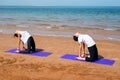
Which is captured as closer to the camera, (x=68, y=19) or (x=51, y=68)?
(x=51, y=68)

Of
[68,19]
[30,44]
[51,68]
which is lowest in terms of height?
[51,68]

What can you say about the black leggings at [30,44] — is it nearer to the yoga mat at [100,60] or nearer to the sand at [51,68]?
the sand at [51,68]

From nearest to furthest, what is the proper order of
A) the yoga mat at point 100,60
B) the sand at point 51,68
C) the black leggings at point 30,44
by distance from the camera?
the sand at point 51,68
the yoga mat at point 100,60
the black leggings at point 30,44

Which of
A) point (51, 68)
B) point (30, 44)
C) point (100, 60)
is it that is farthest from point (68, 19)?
point (51, 68)

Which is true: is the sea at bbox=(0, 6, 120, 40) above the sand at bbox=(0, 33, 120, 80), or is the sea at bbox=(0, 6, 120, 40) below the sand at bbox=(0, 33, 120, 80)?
above

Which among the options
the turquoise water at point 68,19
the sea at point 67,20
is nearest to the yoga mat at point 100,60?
the sea at point 67,20

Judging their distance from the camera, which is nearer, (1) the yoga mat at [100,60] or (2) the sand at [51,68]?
(2) the sand at [51,68]

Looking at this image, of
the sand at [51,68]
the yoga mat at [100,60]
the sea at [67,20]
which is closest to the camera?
the sand at [51,68]

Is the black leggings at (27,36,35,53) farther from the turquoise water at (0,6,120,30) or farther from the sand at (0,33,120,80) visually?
the turquoise water at (0,6,120,30)

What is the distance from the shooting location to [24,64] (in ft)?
24.9

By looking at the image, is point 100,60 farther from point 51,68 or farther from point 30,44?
point 30,44

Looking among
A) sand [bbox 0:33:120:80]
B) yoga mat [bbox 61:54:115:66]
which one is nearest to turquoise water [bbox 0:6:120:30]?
yoga mat [bbox 61:54:115:66]

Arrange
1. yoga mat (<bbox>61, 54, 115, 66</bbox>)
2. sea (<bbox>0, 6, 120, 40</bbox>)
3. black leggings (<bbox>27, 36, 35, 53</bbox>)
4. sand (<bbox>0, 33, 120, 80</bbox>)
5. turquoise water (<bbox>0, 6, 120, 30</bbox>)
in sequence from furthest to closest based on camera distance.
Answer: turquoise water (<bbox>0, 6, 120, 30</bbox>), sea (<bbox>0, 6, 120, 40</bbox>), black leggings (<bbox>27, 36, 35, 53</bbox>), yoga mat (<bbox>61, 54, 115, 66</bbox>), sand (<bbox>0, 33, 120, 80</bbox>)

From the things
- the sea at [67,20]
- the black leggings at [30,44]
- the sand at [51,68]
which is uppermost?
the sea at [67,20]
